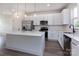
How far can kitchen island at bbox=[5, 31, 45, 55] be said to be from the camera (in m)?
2.40

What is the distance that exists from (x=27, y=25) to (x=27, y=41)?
423mm

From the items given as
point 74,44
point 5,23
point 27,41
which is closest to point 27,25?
point 27,41

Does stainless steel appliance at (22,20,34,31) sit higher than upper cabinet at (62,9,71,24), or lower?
lower

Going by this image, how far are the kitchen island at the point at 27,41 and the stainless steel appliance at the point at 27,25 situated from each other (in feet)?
0.36

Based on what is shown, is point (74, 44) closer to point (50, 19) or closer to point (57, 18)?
point (57, 18)

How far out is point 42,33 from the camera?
98.1 inches

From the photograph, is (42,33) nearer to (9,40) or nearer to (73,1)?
(9,40)

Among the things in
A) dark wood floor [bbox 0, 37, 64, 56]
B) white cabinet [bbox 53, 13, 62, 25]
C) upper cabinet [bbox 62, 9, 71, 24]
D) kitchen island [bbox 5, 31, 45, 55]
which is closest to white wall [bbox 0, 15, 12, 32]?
kitchen island [bbox 5, 31, 45, 55]

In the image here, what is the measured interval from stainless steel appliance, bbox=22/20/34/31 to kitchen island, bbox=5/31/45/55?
0.11m

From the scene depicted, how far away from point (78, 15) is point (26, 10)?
4.36 feet

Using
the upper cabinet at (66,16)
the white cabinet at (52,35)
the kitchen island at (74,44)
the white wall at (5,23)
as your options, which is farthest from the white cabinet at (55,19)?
the white wall at (5,23)

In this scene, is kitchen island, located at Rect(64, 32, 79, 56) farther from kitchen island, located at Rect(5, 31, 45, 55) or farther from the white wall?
the white wall

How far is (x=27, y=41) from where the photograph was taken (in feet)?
7.95

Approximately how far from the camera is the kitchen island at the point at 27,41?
2.40 m
